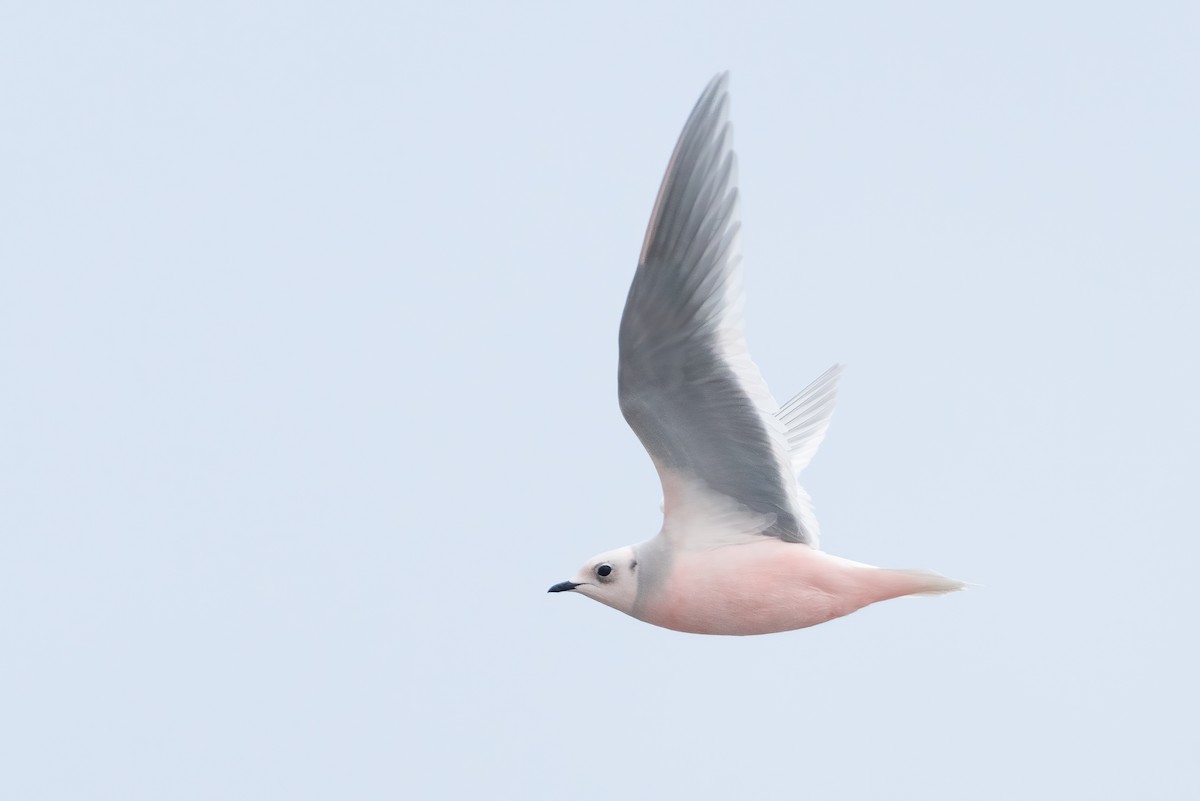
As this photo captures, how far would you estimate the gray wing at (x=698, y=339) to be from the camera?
304 inches

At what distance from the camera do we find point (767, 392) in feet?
26.5

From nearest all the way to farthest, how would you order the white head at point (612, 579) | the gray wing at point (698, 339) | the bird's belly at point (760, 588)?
the gray wing at point (698, 339), the bird's belly at point (760, 588), the white head at point (612, 579)

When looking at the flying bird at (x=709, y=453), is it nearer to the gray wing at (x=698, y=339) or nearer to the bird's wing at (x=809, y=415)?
the gray wing at (x=698, y=339)

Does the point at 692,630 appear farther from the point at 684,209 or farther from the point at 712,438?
the point at 684,209

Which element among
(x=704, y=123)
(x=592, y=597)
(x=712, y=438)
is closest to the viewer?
(x=704, y=123)

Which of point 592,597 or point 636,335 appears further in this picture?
point 592,597

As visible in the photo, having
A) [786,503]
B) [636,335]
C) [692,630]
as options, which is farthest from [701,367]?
[692,630]

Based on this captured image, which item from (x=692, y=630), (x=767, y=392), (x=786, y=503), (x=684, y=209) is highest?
(x=684, y=209)

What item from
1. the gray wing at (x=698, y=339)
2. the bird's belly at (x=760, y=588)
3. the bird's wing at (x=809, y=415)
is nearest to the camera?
the gray wing at (x=698, y=339)

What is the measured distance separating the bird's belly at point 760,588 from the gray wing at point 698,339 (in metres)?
0.37

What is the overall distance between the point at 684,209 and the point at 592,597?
Result: 7.17ft

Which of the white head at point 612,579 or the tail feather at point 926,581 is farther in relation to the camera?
the white head at point 612,579

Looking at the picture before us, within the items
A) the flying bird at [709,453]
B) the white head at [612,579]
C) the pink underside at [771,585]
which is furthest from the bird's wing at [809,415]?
the white head at [612,579]

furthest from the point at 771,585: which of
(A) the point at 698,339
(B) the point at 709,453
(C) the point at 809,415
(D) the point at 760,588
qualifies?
(C) the point at 809,415
